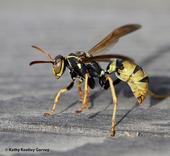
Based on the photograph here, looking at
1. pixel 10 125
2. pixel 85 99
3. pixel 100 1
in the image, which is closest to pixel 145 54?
pixel 85 99

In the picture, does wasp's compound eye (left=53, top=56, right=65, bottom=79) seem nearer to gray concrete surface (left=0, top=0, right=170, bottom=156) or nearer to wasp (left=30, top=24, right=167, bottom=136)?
wasp (left=30, top=24, right=167, bottom=136)

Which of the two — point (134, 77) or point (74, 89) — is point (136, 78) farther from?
point (74, 89)

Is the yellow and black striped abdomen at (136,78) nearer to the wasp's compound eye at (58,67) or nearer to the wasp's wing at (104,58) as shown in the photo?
the wasp's wing at (104,58)

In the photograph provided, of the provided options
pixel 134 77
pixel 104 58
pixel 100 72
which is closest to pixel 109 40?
pixel 100 72

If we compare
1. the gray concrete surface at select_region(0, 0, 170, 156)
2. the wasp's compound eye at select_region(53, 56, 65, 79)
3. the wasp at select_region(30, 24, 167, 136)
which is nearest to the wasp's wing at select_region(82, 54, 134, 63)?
the wasp at select_region(30, 24, 167, 136)

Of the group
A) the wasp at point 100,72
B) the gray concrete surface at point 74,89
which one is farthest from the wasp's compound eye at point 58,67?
the gray concrete surface at point 74,89
